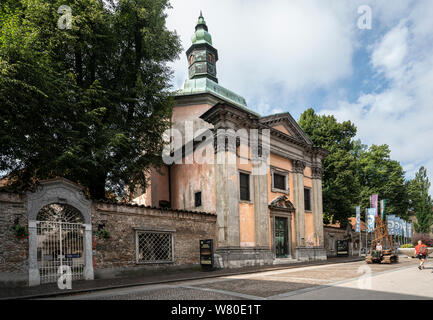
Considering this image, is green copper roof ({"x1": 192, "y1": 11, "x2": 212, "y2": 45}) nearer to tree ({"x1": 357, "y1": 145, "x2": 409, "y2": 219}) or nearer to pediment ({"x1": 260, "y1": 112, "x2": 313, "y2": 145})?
pediment ({"x1": 260, "y1": 112, "x2": 313, "y2": 145})

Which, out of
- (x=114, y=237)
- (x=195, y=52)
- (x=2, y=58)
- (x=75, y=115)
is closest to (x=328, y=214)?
(x=195, y=52)

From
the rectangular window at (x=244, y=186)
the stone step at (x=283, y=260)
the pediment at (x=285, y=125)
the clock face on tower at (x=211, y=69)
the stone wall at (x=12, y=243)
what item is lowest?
the stone step at (x=283, y=260)

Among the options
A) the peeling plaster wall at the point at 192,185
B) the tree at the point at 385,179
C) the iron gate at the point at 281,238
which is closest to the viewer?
the peeling plaster wall at the point at 192,185

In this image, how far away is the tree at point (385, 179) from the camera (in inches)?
1374

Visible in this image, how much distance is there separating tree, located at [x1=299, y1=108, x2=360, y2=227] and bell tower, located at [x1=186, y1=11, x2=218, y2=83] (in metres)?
11.3

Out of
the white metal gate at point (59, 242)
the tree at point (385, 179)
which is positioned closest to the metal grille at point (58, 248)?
the white metal gate at point (59, 242)

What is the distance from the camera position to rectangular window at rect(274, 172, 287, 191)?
74.2 feet

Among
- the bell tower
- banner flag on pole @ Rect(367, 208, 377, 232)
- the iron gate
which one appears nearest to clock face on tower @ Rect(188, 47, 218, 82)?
the bell tower

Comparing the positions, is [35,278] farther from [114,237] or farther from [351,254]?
[351,254]

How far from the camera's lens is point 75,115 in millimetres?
14055

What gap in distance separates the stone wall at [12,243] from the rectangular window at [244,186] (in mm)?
11912

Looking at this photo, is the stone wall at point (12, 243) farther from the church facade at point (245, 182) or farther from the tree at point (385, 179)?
the tree at point (385, 179)

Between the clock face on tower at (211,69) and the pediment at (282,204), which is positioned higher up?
the clock face on tower at (211,69)

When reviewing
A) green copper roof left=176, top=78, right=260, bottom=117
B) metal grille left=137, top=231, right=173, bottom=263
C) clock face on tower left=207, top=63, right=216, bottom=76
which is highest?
clock face on tower left=207, top=63, right=216, bottom=76
